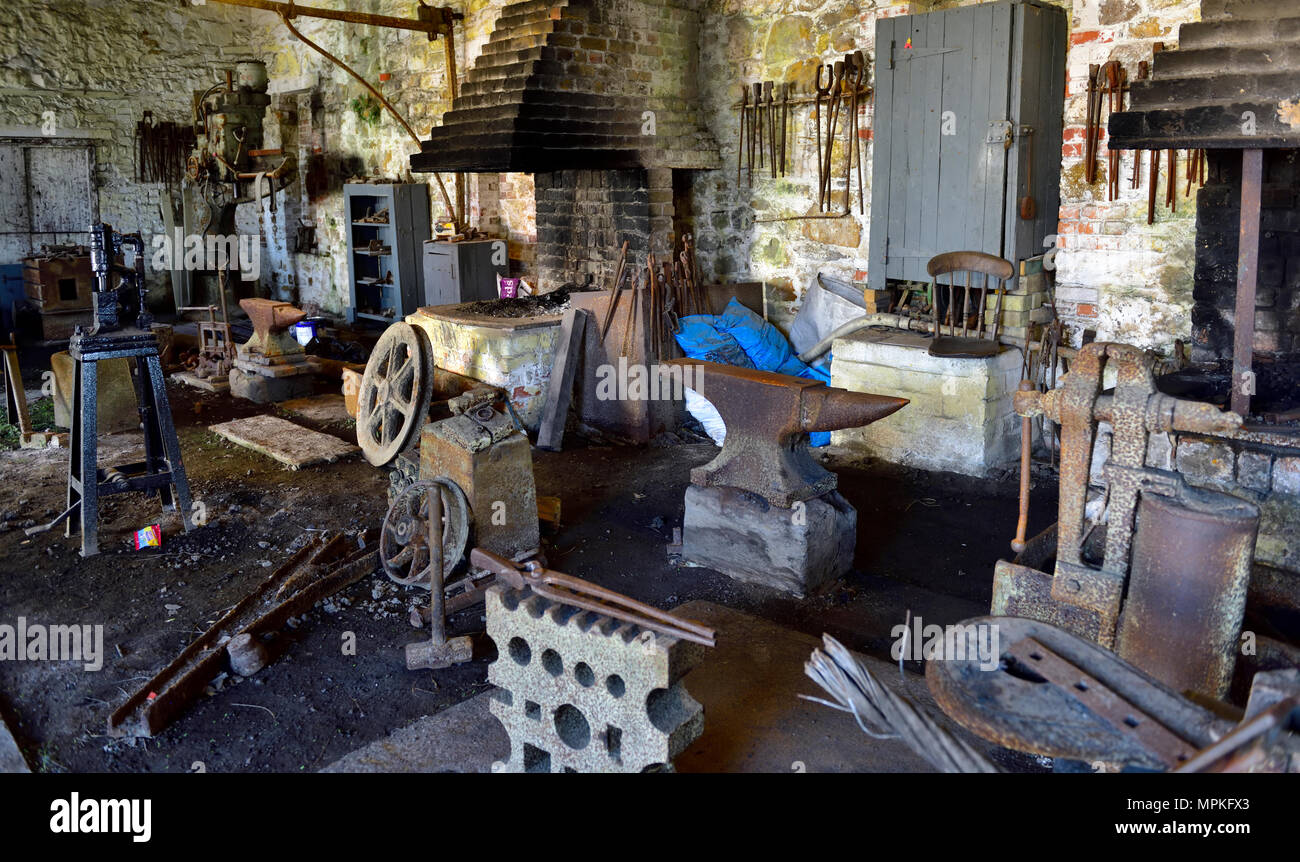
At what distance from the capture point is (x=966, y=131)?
6.13 metres

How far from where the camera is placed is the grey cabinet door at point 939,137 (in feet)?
19.5

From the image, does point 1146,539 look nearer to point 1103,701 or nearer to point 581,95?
point 1103,701

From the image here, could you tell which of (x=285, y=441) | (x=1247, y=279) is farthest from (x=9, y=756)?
(x=1247, y=279)

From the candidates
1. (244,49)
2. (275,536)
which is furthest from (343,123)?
(275,536)

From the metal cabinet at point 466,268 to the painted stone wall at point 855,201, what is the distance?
87.3 inches

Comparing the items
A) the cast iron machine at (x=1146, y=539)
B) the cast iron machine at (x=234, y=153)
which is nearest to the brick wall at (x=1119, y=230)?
the cast iron machine at (x=1146, y=539)

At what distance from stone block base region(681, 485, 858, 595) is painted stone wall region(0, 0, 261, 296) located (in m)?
10.7

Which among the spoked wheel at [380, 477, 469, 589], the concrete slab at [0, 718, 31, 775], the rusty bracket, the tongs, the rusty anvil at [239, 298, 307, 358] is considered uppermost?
the rusty anvil at [239, 298, 307, 358]

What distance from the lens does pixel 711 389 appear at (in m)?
4.86

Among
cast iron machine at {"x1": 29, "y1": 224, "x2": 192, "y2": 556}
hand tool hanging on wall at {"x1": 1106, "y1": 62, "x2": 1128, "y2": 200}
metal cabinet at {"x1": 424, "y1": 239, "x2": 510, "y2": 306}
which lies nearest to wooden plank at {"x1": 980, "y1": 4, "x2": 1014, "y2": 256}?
hand tool hanging on wall at {"x1": 1106, "y1": 62, "x2": 1128, "y2": 200}

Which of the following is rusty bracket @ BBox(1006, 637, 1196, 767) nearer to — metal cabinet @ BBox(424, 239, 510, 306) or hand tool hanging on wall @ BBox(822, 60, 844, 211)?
hand tool hanging on wall @ BBox(822, 60, 844, 211)

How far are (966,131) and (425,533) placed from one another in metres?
3.92

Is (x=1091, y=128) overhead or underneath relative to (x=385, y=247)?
overhead

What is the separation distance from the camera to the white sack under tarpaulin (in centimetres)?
735
